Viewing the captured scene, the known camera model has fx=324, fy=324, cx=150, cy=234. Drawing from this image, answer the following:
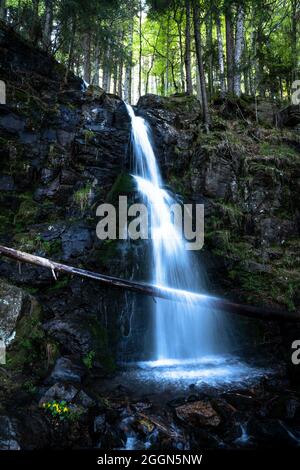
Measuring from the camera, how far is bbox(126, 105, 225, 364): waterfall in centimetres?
768

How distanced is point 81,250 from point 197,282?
10.2 feet

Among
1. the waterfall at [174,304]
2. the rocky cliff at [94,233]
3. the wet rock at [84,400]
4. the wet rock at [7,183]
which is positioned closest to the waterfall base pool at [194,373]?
the waterfall at [174,304]

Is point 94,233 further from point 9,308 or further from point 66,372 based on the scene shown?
point 66,372

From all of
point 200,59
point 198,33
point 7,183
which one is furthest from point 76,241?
point 198,33

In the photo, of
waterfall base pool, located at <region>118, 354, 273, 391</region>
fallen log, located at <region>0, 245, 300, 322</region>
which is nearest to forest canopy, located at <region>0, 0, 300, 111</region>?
fallen log, located at <region>0, 245, 300, 322</region>

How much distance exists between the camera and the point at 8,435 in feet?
12.4

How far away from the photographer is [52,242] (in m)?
7.71

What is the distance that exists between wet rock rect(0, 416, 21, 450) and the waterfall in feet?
12.9

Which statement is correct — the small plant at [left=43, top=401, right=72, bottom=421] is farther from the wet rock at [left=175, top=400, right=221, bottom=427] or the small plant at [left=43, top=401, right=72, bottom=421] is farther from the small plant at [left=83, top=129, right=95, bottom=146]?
the small plant at [left=83, top=129, right=95, bottom=146]

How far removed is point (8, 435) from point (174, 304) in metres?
4.79

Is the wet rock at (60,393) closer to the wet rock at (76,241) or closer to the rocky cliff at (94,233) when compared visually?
the rocky cliff at (94,233)

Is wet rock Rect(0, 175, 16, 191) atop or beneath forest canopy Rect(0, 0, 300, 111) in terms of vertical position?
beneath
